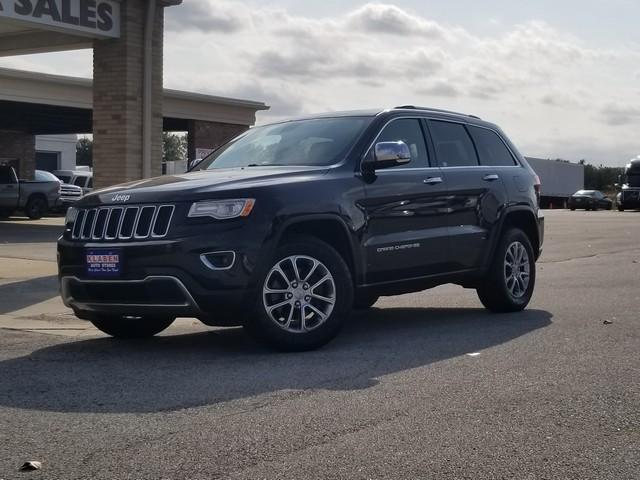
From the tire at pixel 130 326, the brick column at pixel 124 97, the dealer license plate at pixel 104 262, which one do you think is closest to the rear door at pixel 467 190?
the tire at pixel 130 326

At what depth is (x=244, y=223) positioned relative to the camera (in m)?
6.91

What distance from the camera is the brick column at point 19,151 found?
125ft

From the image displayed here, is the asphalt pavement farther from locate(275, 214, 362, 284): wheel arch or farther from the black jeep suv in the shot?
locate(275, 214, 362, 284): wheel arch

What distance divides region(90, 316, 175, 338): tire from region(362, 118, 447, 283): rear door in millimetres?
1720

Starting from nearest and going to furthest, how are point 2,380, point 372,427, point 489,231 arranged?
point 372,427 → point 2,380 → point 489,231

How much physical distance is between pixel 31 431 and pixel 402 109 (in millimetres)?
4734

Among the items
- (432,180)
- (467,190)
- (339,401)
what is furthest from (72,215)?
(467,190)

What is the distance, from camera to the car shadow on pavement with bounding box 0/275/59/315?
10188mm

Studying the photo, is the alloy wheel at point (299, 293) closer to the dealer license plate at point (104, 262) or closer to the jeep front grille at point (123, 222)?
the jeep front grille at point (123, 222)

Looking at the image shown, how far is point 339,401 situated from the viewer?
566 centimetres

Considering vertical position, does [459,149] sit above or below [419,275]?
above

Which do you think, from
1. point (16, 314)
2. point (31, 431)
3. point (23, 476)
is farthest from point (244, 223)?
point (16, 314)

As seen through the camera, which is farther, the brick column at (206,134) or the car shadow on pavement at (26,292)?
the brick column at (206,134)

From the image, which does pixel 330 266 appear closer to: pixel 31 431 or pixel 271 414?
pixel 271 414
